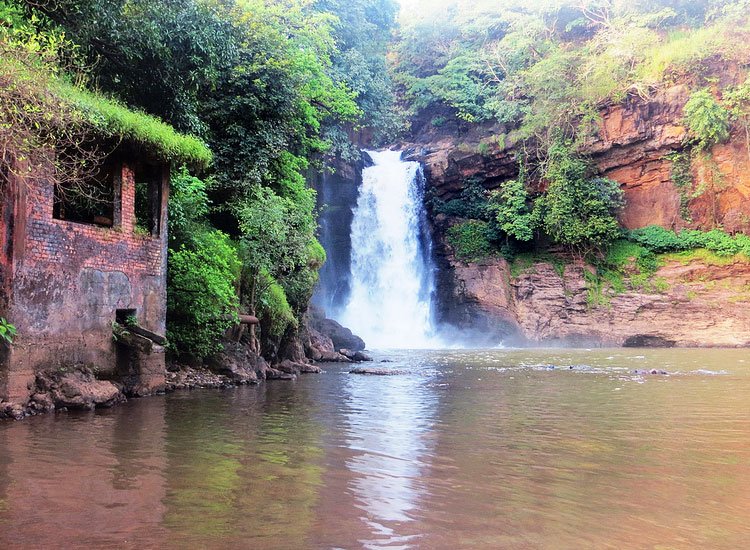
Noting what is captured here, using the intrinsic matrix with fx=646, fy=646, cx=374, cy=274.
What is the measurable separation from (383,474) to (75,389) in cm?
584

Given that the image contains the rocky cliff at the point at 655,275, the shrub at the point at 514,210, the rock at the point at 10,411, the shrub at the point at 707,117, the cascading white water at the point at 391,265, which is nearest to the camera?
the rock at the point at 10,411

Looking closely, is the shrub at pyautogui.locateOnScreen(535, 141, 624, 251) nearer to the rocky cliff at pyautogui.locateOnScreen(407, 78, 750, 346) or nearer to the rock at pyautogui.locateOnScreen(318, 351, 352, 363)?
the rocky cliff at pyautogui.locateOnScreen(407, 78, 750, 346)

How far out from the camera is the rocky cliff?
28797 mm

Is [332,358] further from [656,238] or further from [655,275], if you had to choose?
[656,238]

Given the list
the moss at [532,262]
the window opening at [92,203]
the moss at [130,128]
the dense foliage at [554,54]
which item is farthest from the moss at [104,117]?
the dense foliage at [554,54]

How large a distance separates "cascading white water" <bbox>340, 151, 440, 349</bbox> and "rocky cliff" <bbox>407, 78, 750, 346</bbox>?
1.43 metres

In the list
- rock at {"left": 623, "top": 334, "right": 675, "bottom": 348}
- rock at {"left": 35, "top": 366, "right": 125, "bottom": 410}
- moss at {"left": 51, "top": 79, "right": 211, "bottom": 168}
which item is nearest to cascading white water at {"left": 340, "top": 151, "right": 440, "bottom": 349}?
rock at {"left": 623, "top": 334, "right": 675, "bottom": 348}

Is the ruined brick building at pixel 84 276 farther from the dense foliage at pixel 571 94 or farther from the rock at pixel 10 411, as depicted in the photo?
the dense foliage at pixel 571 94

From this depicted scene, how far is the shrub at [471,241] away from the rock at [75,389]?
2467cm

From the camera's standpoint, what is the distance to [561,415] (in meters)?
9.26

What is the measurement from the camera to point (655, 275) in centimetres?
3031

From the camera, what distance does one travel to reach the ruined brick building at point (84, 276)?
914cm

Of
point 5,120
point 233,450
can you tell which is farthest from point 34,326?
point 233,450

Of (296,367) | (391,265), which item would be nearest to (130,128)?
(296,367)
